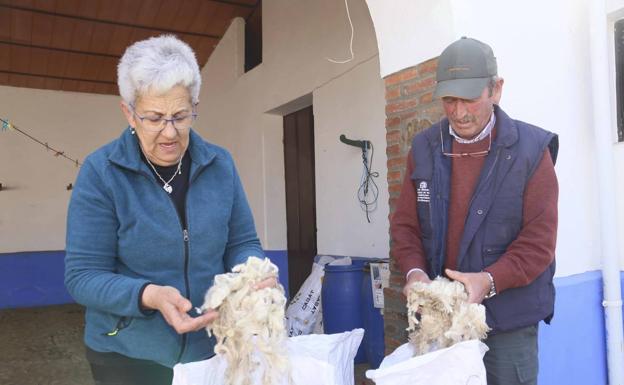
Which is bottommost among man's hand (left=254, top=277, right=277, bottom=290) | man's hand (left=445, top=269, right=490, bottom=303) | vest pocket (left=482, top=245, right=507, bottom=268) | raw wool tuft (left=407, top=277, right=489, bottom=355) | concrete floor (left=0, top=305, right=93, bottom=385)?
concrete floor (left=0, top=305, right=93, bottom=385)

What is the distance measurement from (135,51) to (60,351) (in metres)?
5.21

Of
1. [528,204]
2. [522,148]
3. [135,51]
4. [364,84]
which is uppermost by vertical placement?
[364,84]

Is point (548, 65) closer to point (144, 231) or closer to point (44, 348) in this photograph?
point (144, 231)

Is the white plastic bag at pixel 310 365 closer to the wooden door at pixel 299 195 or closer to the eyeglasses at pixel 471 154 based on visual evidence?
the eyeglasses at pixel 471 154

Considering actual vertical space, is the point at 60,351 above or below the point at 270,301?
below

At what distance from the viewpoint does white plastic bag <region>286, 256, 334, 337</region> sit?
4742 mm

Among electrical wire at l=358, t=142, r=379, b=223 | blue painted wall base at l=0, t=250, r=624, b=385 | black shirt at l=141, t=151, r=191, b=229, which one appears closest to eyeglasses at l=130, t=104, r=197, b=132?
black shirt at l=141, t=151, r=191, b=229

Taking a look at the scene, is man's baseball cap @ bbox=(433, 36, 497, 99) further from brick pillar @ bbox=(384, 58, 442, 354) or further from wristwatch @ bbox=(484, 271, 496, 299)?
brick pillar @ bbox=(384, 58, 442, 354)

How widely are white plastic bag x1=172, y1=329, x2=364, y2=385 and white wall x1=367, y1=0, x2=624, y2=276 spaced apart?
1596 millimetres

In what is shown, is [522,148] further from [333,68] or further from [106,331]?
[333,68]

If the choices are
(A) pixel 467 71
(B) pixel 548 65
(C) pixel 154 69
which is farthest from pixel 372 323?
(C) pixel 154 69

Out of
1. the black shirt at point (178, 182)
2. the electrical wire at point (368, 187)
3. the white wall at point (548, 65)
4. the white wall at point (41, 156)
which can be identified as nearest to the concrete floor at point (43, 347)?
the white wall at point (41, 156)

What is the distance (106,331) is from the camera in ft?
5.33

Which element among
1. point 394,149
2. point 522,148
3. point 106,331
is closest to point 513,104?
point 394,149
